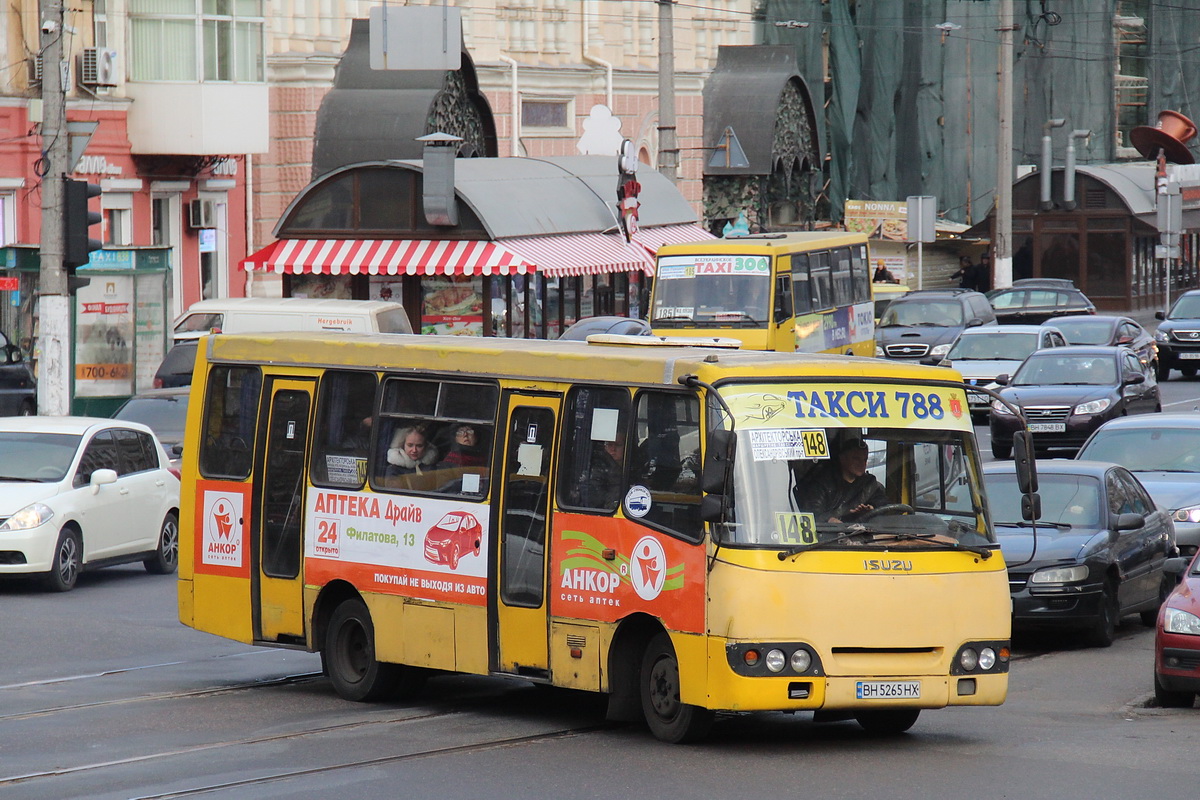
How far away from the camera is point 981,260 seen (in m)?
64.0

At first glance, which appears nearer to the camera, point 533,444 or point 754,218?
point 533,444

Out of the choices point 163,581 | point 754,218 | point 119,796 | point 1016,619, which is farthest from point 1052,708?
point 754,218

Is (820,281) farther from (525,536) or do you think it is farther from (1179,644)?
(525,536)

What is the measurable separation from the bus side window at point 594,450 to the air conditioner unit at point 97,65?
25105mm

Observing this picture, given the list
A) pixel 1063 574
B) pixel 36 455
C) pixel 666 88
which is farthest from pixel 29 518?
pixel 666 88

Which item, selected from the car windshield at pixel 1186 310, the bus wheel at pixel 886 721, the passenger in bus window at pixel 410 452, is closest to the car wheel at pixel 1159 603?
the bus wheel at pixel 886 721

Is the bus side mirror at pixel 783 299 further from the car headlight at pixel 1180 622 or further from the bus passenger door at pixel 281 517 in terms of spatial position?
the car headlight at pixel 1180 622

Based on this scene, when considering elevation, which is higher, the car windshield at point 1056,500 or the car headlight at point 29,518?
the car windshield at point 1056,500

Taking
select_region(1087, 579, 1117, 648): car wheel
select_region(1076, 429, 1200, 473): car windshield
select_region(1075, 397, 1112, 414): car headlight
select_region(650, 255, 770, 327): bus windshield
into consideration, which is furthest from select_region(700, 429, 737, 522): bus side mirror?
select_region(650, 255, 770, 327): bus windshield

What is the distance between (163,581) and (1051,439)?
13118 millimetres

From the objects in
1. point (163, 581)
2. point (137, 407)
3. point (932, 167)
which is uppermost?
point (932, 167)

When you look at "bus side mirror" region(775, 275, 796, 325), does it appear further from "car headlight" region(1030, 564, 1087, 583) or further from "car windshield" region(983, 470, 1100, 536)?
"car headlight" region(1030, 564, 1087, 583)

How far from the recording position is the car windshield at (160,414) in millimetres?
22219

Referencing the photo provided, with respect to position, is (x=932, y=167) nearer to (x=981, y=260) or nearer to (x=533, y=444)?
(x=981, y=260)
